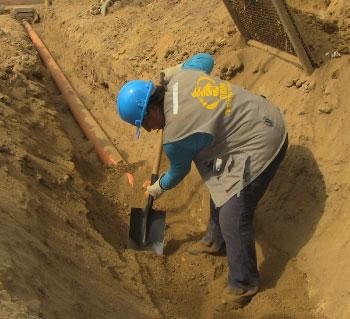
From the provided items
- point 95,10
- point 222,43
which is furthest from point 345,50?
point 95,10

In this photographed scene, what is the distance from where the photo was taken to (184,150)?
3.55 m

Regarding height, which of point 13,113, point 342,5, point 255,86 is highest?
point 342,5

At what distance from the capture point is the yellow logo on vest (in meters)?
3.54

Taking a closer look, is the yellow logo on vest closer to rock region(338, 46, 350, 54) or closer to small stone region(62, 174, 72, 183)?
rock region(338, 46, 350, 54)

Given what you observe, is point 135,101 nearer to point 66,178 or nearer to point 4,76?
point 66,178

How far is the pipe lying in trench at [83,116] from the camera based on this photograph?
6273 mm

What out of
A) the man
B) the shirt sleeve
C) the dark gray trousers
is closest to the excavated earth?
the dark gray trousers

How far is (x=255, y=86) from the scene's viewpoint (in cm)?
546

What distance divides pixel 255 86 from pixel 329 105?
42.4 inches

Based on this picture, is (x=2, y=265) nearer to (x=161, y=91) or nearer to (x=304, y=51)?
(x=161, y=91)

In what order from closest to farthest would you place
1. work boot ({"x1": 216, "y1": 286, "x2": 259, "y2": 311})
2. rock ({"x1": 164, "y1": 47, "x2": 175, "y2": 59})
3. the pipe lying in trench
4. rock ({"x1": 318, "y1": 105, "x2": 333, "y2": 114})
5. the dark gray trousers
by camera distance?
the dark gray trousers, work boot ({"x1": 216, "y1": 286, "x2": 259, "y2": 311}), rock ({"x1": 318, "y1": 105, "x2": 333, "y2": 114}), the pipe lying in trench, rock ({"x1": 164, "y1": 47, "x2": 175, "y2": 59})

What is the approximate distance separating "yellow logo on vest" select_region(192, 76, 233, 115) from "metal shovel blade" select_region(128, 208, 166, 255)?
1590mm

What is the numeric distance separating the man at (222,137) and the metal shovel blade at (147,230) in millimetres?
858

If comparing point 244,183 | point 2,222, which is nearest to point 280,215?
point 244,183
